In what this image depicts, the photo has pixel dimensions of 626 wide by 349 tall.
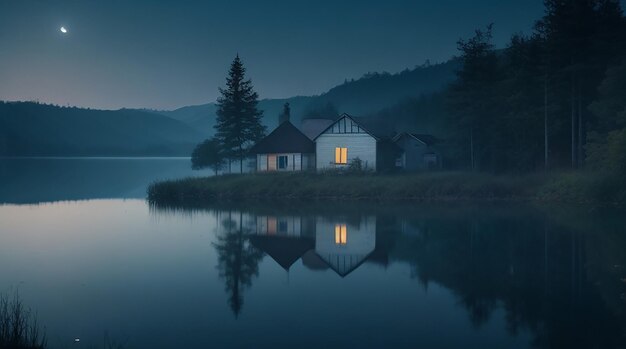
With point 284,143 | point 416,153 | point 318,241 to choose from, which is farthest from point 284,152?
point 318,241

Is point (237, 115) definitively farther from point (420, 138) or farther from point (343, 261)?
point (343, 261)

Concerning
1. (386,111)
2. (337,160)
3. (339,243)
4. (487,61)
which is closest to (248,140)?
(337,160)

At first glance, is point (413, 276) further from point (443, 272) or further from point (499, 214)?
point (499, 214)

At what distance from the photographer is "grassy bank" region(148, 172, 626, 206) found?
38544 millimetres

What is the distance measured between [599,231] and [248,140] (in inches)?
1652

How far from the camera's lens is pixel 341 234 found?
26.8 metres

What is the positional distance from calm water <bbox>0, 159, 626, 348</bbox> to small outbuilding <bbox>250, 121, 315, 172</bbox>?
86.7ft

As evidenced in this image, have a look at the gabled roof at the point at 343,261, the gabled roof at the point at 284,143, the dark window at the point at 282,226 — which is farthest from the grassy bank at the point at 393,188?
the gabled roof at the point at 343,261

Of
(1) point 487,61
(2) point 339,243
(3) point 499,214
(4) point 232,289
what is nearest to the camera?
(4) point 232,289

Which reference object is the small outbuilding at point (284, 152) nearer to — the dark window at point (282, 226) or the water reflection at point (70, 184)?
the water reflection at point (70, 184)

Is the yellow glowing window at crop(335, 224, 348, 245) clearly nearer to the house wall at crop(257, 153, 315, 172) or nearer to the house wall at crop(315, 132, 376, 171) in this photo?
the house wall at crop(315, 132, 376, 171)

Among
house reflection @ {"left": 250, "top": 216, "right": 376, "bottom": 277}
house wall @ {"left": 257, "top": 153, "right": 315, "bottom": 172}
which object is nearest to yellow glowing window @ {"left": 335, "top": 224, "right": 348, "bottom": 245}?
house reflection @ {"left": 250, "top": 216, "right": 376, "bottom": 277}

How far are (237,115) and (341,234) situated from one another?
3663 centimetres

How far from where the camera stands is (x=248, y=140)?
62.4 metres
